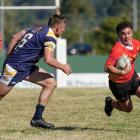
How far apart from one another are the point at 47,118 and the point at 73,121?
0.88 meters

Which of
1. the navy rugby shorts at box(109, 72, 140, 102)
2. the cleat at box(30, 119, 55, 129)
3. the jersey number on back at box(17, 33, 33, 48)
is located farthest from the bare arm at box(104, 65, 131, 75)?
the cleat at box(30, 119, 55, 129)

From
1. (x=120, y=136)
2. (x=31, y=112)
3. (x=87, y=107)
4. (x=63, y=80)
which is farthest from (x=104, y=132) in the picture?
(x=63, y=80)

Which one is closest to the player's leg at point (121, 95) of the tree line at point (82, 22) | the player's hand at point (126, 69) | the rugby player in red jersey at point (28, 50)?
the player's hand at point (126, 69)

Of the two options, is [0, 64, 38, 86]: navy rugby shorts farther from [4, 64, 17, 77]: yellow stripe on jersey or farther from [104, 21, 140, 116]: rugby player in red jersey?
[104, 21, 140, 116]: rugby player in red jersey

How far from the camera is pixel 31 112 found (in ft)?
48.9

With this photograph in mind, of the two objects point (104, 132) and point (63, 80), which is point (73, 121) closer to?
point (104, 132)

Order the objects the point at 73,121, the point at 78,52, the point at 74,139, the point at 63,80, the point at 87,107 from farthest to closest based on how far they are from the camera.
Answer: the point at 78,52, the point at 63,80, the point at 87,107, the point at 73,121, the point at 74,139

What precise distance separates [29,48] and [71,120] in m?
2.44

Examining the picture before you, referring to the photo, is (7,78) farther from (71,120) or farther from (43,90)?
(71,120)

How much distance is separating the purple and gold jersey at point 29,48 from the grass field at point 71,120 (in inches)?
41.3

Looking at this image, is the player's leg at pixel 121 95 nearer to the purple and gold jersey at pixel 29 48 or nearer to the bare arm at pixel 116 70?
the bare arm at pixel 116 70

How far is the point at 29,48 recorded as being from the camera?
11.2 m

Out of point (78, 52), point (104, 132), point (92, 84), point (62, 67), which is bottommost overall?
point (78, 52)

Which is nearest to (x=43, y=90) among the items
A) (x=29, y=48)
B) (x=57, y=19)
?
(x=29, y=48)
